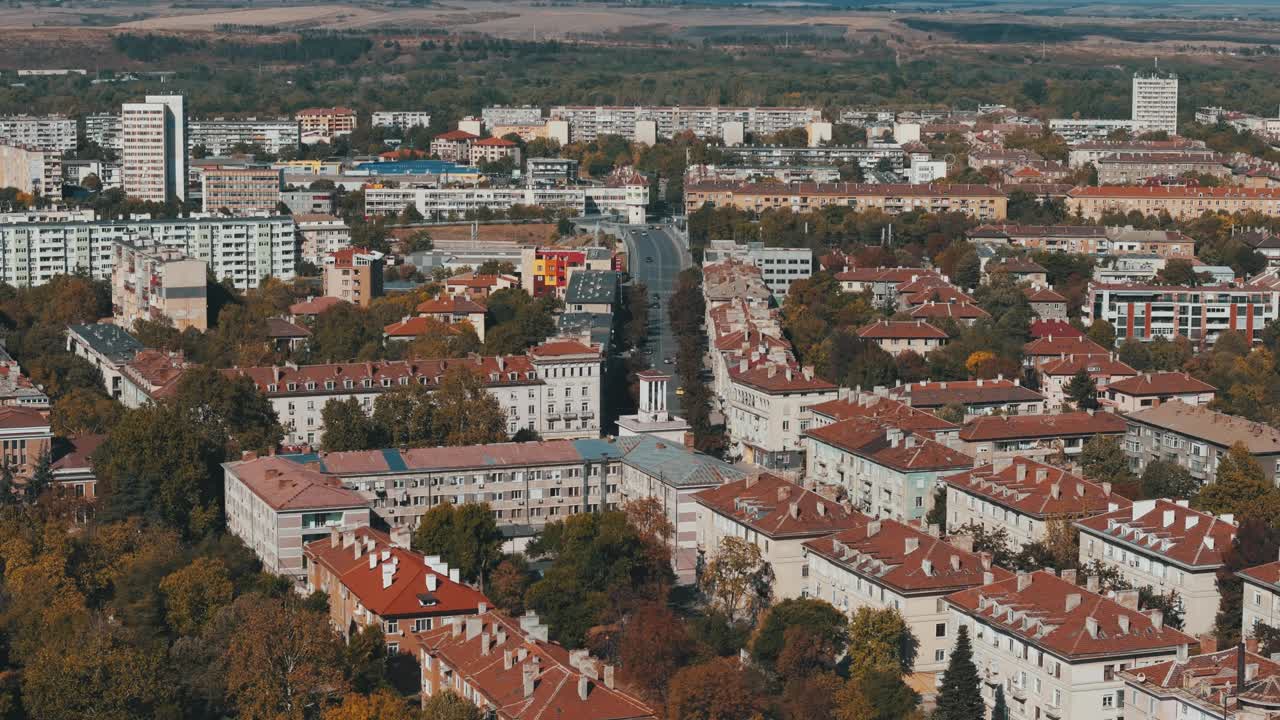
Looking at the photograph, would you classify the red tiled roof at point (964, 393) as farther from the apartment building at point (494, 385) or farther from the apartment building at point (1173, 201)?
the apartment building at point (1173, 201)

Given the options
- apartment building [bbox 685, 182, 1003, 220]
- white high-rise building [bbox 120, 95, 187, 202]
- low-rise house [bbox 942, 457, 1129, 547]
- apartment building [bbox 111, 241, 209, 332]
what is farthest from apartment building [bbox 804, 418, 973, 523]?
white high-rise building [bbox 120, 95, 187, 202]

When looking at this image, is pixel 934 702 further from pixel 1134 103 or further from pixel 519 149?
pixel 1134 103

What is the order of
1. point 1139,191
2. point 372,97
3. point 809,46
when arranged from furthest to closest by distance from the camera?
point 809,46 < point 372,97 < point 1139,191

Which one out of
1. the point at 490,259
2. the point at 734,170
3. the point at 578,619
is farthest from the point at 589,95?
the point at 578,619

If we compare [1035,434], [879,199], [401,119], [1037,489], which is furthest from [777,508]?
[401,119]

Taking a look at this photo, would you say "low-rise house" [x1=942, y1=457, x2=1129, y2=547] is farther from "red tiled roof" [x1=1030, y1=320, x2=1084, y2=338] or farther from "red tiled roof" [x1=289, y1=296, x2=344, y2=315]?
"red tiled roof" [x1=289, y1=296, x2=344, y2=315]
